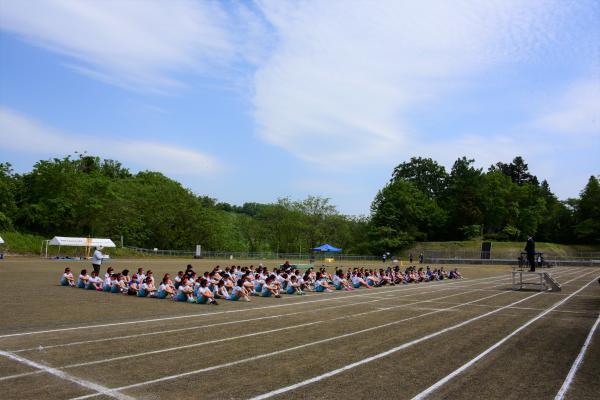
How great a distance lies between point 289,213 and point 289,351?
2976 inches

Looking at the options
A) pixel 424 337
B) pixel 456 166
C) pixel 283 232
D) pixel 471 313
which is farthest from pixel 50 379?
pixel 456 166

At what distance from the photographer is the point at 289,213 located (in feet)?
279

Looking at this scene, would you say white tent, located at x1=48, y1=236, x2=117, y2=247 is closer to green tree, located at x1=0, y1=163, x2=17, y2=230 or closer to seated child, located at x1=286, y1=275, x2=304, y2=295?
green tree, located at x1=0, y1=163, x2=17, y2=230

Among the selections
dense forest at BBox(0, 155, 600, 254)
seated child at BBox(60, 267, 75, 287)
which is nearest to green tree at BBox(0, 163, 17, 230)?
dense forest at BBox(0, 155, 600, 254)

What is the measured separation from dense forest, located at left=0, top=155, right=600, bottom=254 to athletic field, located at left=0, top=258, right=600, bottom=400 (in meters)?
50.6

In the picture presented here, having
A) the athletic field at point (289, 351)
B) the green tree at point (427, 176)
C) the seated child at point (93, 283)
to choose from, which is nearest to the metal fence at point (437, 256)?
the green tree at point (427, 176)

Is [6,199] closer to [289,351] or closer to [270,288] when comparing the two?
[270,288]

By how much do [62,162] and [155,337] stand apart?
64632 mm

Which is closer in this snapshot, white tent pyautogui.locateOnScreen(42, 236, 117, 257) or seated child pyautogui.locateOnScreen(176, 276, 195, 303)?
seated child pyautogui.locateOnScreen(176, 276, 195, 303)

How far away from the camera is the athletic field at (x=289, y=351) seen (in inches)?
274

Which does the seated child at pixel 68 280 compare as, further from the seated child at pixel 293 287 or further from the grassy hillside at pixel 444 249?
the grassy hillside at pixel 444 249

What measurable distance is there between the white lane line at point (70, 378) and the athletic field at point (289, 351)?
17 mm

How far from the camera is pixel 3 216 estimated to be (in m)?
56.2

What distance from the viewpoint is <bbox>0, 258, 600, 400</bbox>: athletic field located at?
22.8 ft
